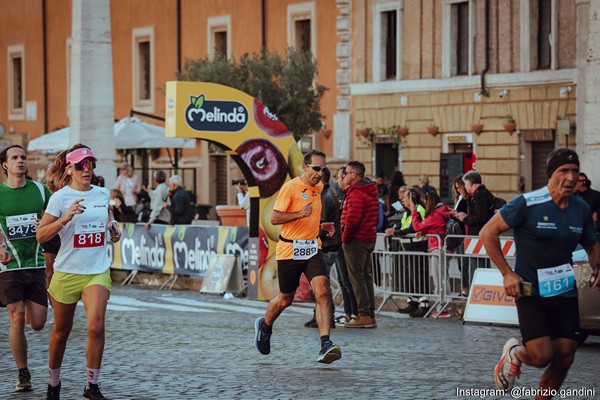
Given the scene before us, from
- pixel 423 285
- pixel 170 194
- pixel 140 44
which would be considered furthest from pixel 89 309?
pixel 140 44

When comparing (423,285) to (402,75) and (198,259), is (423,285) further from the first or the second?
(402,75)

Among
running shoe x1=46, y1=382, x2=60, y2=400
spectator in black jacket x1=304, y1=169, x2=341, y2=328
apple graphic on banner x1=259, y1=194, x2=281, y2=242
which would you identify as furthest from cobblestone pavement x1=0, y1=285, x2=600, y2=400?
apple graphic on banner x1=259, y1=194, x2=281, y2=242

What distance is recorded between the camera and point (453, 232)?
64.2 feet

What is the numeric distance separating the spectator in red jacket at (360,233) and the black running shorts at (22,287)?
18.0 ft

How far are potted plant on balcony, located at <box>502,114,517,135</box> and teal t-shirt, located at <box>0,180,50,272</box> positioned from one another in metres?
22.9

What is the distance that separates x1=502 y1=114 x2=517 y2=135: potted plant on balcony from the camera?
34062 millimetres

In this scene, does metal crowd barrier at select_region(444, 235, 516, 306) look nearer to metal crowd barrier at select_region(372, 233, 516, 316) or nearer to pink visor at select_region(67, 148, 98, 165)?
metal crowd barrier at select_region(372, 233, 516, 316)

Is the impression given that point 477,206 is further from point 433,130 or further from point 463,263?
point 433,130

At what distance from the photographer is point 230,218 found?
2383 centimetres

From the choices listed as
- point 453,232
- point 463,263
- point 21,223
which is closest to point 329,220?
point 463,263

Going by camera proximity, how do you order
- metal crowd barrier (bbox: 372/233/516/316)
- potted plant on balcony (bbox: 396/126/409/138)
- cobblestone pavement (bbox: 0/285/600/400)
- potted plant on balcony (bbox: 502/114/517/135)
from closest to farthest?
cobblestone pavement (bbox: 0/285/600/400)
metal crowd barrier (bbox: 372/233/516/316)
potted plant on balcony (bbox: 502/114/517/135)
potted plant on balcony (bbox: 396/126/409/138)

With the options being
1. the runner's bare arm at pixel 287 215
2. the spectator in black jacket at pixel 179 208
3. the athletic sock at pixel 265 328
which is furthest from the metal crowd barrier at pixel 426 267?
the spectator in black jacket at pixel 179 208

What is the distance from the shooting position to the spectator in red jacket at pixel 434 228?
1873 cm

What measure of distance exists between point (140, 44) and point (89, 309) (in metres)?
39.7
